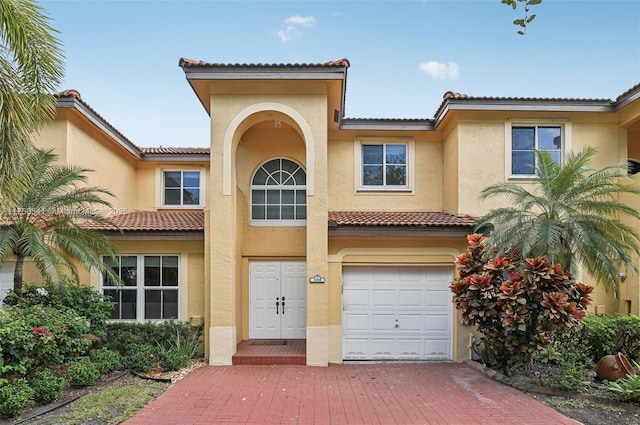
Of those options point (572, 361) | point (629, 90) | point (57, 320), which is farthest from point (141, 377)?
point (629, 90)

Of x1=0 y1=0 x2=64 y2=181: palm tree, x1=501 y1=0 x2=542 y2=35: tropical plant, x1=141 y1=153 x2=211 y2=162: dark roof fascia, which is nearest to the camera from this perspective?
x1=501 y1=0 x2=542 y2=35: tropical plant

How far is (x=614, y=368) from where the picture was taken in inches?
349

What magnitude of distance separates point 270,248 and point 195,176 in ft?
19.4

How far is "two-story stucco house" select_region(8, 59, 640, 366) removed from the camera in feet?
35.3

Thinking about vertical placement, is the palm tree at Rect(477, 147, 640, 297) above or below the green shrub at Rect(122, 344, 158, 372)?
above

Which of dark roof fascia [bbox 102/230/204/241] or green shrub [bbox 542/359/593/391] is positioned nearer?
green shrub [bbox 542/359/593/391]

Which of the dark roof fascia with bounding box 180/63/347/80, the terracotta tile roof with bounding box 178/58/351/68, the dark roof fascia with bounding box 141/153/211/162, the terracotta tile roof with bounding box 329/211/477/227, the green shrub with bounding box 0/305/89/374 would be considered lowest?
the green shrub with bounding box 0/305/89/374

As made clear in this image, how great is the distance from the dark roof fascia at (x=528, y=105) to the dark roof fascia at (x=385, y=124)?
1.33 metres

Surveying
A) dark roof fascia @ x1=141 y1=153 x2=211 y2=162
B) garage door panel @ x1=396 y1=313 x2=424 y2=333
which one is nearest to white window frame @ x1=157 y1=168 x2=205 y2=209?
dark roof fascia @ x1=141 y1=153 x2=211 y2=162

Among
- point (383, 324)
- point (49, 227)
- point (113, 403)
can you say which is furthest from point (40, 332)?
point (383, 324)

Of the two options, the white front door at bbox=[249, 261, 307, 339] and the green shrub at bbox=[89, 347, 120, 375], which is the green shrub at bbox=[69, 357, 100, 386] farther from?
the white front door at bbox=[249, 261, 307, 339]

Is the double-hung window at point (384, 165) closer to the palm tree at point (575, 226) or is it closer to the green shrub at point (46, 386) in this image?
the palm tree at point (575, 226)

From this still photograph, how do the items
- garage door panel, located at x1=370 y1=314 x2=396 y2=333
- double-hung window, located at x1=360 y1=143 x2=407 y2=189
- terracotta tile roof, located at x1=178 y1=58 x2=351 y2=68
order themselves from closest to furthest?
terracotta tile roof, located at x1=178 y1=58 x2=351 y2=68, garage door panel, located at x1=370 y1=314 x2=396 y2=333, double-hung window, located at x1=360 y1=143 x2=407 y2=189

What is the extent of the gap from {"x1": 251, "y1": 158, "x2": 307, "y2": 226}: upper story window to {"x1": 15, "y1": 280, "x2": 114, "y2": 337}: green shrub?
4.84m
